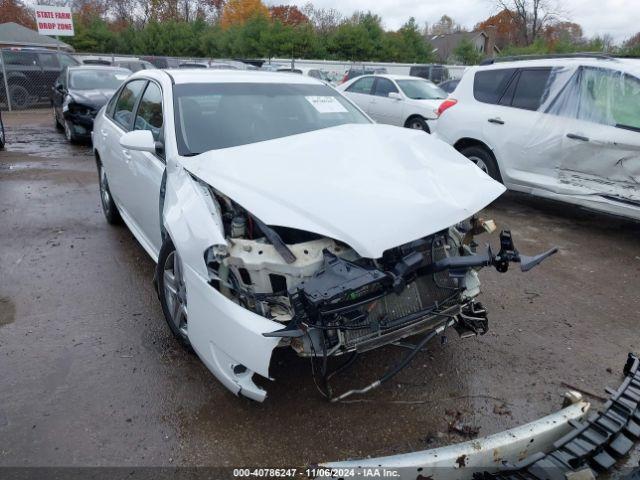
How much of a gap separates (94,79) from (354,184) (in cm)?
1042

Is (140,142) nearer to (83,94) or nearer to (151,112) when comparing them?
(151,112)

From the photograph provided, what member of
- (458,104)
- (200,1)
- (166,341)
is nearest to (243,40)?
Answer: (200,1)

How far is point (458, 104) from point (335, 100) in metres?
3.00

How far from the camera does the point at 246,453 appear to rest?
2352 millimetres

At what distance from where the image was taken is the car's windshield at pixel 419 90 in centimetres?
1070

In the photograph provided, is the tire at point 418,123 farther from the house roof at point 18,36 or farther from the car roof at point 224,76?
the house roof at point 18,36

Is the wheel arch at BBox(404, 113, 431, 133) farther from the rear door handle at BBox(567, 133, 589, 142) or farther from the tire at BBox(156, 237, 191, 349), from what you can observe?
the tire at BBox(156, 237, 191, 349)

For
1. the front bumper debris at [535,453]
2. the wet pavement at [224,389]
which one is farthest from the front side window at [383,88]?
the front bumper debris at [535,453]

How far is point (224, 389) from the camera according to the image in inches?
110

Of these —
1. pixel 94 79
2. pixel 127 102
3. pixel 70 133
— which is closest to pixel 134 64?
pixel 94 79

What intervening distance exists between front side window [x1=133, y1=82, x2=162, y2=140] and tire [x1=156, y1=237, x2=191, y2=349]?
99 cm

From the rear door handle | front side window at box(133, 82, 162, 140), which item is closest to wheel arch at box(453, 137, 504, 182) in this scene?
the rear door handle

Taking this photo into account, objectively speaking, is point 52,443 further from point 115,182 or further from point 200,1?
point 200,1

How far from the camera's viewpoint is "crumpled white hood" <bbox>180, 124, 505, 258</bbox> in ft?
7.71
